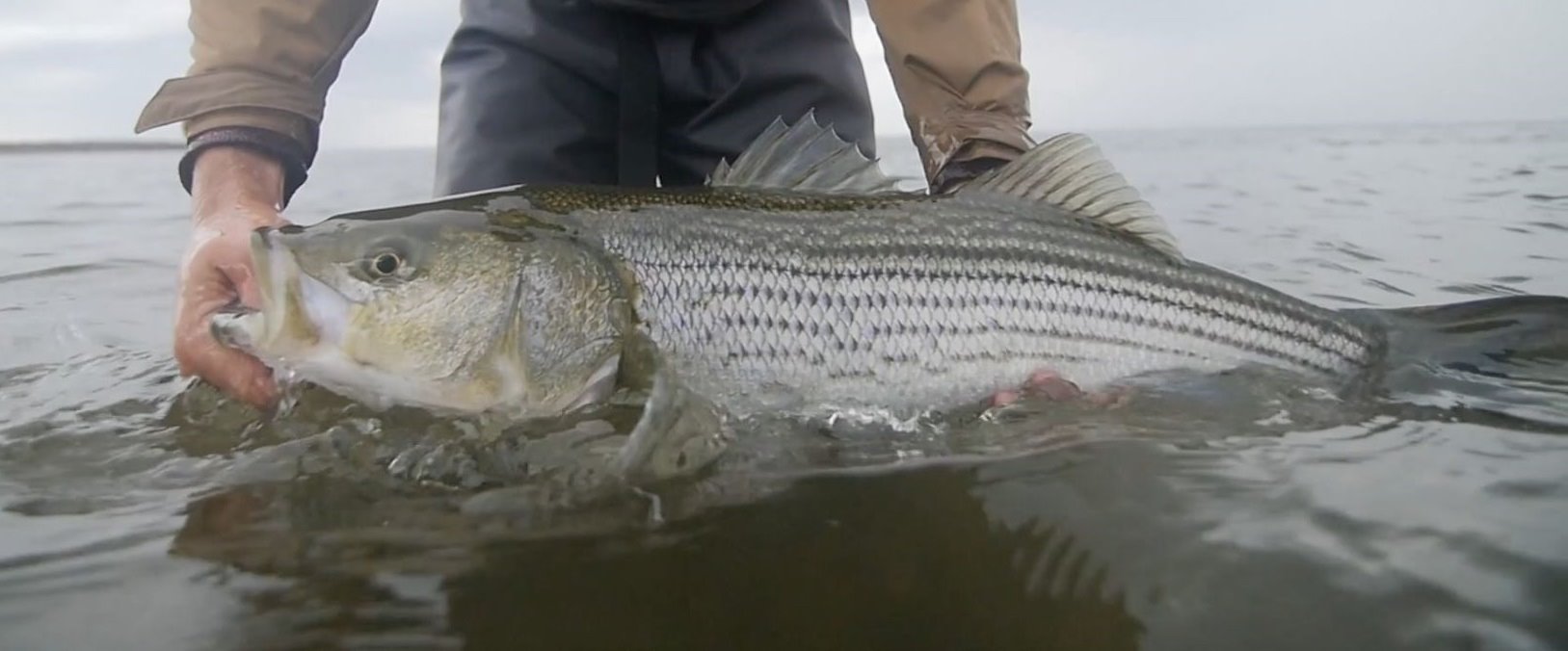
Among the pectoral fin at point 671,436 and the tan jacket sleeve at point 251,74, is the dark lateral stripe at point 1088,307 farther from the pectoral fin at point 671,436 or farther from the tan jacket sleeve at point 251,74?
the tan jacket sleeve at point 251,74

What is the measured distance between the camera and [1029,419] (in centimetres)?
275

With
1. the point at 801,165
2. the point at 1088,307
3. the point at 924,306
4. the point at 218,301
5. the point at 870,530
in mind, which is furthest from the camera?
the point at 801,165

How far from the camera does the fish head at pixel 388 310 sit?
7.99 feet

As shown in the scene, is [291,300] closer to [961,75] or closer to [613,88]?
[613,88]

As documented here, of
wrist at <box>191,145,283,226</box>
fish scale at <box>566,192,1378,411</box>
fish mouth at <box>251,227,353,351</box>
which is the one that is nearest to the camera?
fish mouth at <box>251,227,353,351</box>

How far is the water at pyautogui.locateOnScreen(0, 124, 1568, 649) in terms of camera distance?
165 cm

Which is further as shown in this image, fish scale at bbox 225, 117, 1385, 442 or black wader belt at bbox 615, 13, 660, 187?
black wader belt at bbox 615, 13, 660, 187

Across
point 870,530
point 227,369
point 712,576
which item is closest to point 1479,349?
point 870,530

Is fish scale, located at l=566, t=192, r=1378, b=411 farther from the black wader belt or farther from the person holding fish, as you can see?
the black wader belt

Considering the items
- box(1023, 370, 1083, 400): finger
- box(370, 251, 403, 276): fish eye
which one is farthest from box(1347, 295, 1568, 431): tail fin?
box(370, 251, 403, 276): fish eye

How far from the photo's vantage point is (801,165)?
312 cm

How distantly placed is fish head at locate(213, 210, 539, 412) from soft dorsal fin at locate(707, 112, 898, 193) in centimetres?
79

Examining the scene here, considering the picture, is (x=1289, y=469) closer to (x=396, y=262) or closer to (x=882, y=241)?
(x=882, y=241)

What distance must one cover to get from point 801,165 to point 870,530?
1420mm
